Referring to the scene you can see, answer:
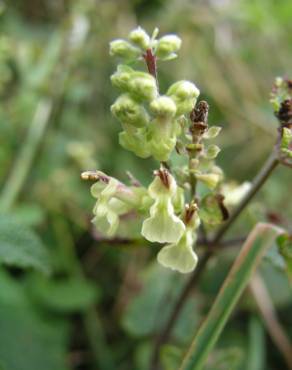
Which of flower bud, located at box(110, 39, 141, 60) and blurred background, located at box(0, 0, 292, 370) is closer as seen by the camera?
flower bud, located at box(110, 39, 141, 60)

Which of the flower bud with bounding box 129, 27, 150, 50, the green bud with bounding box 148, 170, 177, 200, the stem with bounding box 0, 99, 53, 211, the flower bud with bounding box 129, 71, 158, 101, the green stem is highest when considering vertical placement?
the flower bud with bounding box 129, 27, 150, 50

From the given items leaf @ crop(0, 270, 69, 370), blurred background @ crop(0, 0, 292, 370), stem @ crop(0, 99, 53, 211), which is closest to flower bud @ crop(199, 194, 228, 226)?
blurred background @ crop(0, 0, 292, 370)

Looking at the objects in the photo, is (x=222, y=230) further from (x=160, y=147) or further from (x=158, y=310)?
Result: (x=158, y=310)

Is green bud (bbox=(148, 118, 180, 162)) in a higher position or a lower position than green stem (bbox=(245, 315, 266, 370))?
higher

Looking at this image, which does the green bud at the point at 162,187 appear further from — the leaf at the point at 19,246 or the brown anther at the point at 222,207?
the leaf at the point at 19,246

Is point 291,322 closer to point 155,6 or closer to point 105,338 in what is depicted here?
point 105,338

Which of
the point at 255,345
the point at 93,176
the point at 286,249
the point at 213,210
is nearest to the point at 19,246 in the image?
the point at 93,176

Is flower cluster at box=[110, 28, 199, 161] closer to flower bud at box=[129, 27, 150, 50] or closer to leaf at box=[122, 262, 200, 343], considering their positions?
flower bud at box=[129, 27, 150, 50]
